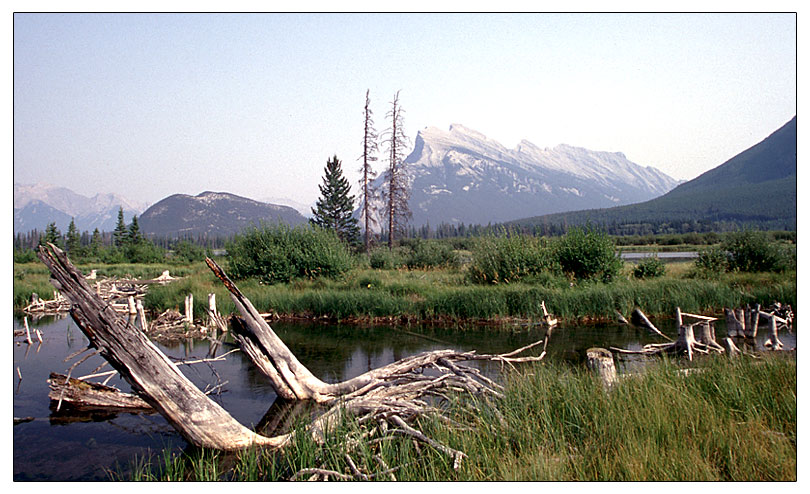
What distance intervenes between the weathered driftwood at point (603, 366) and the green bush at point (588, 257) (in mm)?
14521

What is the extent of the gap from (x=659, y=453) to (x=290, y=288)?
61.1 ft

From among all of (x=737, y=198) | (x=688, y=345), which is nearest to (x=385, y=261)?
(x=688, y=345)

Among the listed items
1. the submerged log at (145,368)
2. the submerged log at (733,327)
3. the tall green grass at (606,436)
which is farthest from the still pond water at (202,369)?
the tall green grass at (606,436)

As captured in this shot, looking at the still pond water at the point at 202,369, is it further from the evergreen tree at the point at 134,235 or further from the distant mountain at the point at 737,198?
the distant mountain at the point at 737,198

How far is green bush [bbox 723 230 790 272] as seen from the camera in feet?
70.2

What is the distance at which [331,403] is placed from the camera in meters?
8.03

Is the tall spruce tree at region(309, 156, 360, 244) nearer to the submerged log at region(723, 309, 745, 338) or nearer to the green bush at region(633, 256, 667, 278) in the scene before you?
the green bush at region(633, 256, 667, 278)

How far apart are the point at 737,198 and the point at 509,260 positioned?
134m

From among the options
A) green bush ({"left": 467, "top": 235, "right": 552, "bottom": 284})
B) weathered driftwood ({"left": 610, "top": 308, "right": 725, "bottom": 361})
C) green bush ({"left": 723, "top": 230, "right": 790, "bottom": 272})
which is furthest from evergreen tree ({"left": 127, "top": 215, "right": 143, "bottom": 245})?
weathered driftwood ({"left": 610, "top": 308, "right": 725, "bottom": 361})

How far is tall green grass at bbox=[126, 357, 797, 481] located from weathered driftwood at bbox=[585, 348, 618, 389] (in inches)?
5.3

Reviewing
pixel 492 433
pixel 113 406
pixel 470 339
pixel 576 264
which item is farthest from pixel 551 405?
pixel 576 264

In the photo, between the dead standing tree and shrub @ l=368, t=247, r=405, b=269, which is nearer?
the dead standing tree

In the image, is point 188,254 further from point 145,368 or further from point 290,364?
point 145,368

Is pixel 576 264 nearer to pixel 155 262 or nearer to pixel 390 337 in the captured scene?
pixel 390 337
